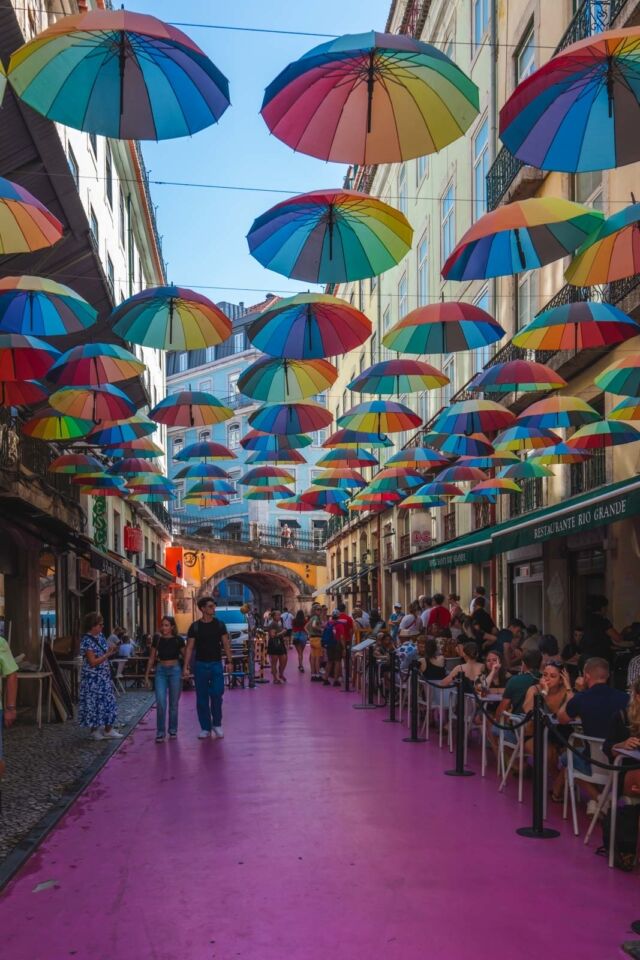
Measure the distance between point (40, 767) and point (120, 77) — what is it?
24.4 ft

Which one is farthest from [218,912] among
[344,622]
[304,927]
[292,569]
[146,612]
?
[292,569]

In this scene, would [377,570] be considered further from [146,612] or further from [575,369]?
[575,369]

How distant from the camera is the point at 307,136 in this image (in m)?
7.13

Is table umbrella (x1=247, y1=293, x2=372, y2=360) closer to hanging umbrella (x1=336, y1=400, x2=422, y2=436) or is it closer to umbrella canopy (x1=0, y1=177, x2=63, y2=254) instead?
umbrella canopy (x1=0, y1=177, x2=63, y2=254)

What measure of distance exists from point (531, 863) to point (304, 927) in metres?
2.02

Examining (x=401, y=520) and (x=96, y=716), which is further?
(x=401, y=520)

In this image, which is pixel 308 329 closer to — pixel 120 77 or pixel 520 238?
pixel 520 238

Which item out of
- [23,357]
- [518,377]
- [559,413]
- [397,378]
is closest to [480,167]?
[397,378]

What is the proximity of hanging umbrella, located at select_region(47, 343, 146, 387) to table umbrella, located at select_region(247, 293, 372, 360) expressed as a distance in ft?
6.74

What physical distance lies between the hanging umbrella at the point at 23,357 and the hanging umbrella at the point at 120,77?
421 centimetres

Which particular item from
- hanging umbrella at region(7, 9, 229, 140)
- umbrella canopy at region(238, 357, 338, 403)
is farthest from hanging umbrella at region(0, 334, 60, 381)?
hanging umbrella at region(7, 9, 229, 140)

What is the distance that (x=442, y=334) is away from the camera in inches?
465

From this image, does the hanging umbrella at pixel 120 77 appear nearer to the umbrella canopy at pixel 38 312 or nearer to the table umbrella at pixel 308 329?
the umbrella canopy at pixel 38 312

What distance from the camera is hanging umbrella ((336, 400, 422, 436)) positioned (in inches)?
615
